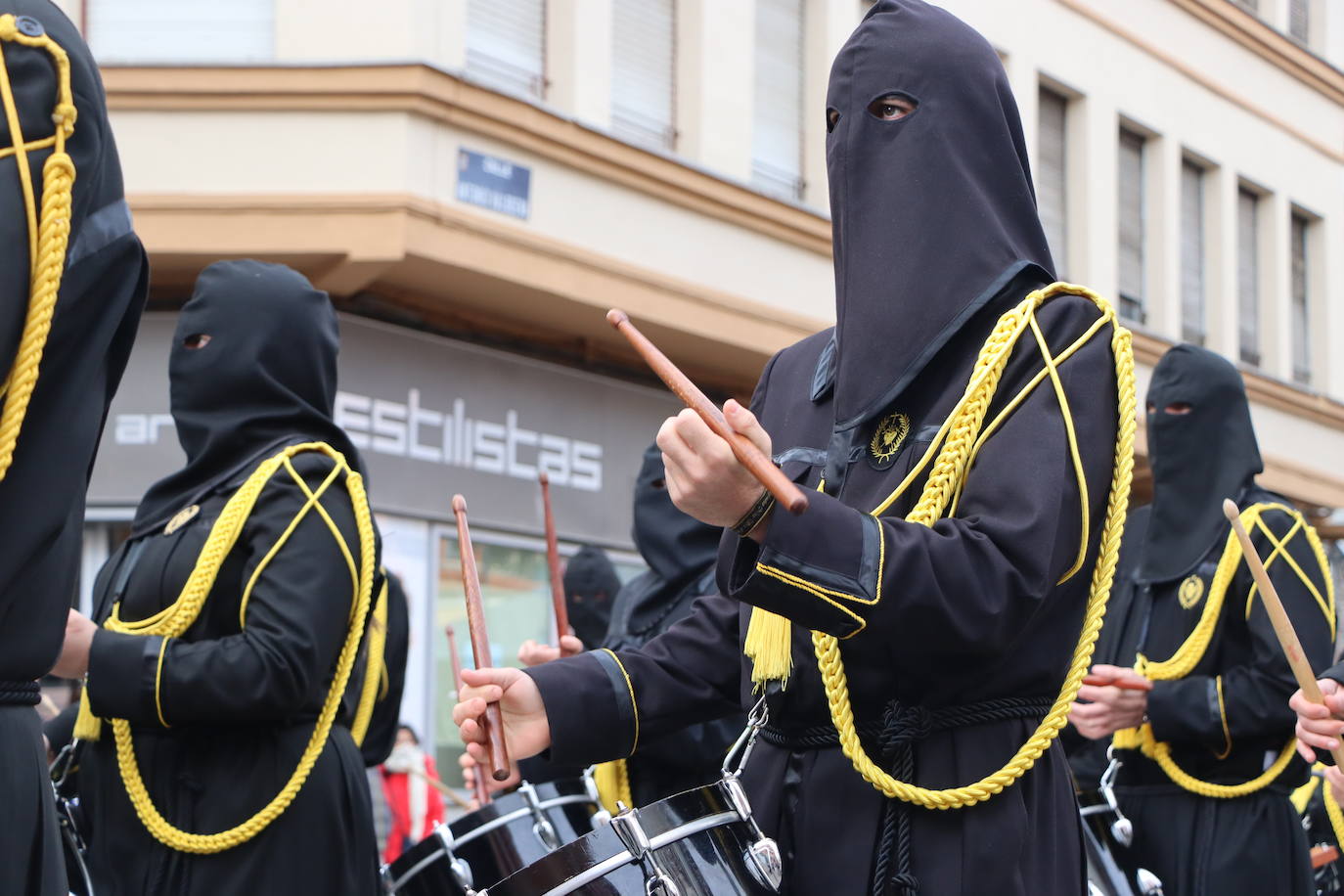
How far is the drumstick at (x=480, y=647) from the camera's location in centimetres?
283

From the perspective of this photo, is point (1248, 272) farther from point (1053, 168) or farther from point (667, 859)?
point (667, 859)

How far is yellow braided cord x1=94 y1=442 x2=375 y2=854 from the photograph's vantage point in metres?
4.41

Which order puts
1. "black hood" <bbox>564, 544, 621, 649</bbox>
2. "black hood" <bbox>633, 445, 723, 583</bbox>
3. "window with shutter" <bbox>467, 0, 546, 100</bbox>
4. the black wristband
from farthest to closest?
1. "window with shutter" <bbox>467, 0, 546, 100</bbox>
2. "black hood" <bbox>564, 544, 621, 649</bbox>
3. "black hood" <bbox>633, 445, 723, 583</bbox>
4. the black wristband

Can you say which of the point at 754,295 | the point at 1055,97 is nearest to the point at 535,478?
the point at 754,295

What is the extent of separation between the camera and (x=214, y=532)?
4582 mm

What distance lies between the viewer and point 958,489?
8.96ft

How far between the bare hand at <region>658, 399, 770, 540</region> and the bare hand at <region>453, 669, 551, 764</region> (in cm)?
66

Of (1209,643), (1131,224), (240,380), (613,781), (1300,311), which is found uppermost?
(1131,224)

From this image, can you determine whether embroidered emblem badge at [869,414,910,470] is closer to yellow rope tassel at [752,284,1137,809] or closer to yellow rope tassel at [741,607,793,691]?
yellow rope tassel at [752,284,1137,809]

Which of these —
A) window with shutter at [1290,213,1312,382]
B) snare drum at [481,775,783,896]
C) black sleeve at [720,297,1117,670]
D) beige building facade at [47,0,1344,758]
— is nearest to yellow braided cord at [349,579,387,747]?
snare drum at [481,775,783,896]

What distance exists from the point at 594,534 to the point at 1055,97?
772 cm

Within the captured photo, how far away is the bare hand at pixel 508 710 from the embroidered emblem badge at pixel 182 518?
1934 mm

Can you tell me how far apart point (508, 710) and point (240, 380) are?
84.5 inches

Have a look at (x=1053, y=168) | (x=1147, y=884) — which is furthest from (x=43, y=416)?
(x=1053, y=168)
